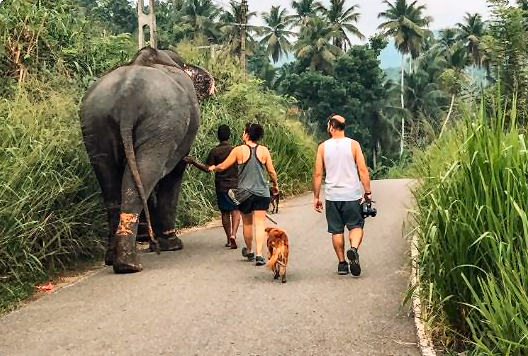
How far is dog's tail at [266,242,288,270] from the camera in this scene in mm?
6820

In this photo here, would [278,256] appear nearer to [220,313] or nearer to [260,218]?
[260,218]

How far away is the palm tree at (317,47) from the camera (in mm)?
49219

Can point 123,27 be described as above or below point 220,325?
above

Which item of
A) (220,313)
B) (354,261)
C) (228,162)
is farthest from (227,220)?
(220,313)

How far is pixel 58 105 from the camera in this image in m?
8.78

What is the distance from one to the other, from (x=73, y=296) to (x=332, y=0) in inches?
2031

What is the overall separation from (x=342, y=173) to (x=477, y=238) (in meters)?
2.61

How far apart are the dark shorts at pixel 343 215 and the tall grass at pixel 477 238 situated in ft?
6.01

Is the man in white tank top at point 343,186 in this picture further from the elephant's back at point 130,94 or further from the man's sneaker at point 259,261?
the elephant's back at point 130,94

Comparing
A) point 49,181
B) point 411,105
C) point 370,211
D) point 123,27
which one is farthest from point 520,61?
point 411,105

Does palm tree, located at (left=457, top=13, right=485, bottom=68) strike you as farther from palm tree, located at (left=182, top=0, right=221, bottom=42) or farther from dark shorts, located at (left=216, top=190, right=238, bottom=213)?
dark shorts, located at (left=216, top=190, right=238, bottom=213)

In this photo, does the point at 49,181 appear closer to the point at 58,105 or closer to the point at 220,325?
the point at 58,105

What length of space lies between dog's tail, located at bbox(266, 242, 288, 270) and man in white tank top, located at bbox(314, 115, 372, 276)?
1.81 feet

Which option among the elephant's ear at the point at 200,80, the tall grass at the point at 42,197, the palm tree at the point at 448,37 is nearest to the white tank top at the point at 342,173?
the tall grass at the point at 42,197
